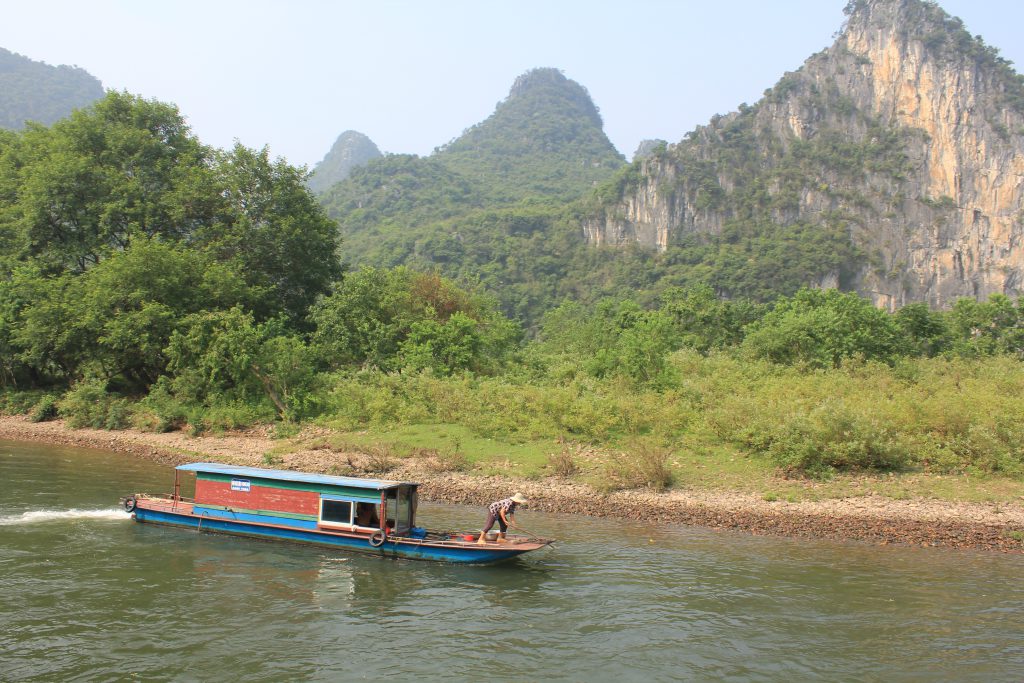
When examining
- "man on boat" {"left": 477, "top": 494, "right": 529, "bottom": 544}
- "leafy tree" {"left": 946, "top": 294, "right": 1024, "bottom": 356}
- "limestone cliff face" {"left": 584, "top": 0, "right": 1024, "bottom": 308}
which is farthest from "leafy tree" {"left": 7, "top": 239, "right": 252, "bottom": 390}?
"limestone cliff face" {"left": 584, "top": 0, "right": 1024, "bottom": 308}

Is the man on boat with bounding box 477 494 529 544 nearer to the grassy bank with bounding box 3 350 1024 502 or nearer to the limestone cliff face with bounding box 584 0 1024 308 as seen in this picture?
the grassy bank with bounding box 3 350 1024 502

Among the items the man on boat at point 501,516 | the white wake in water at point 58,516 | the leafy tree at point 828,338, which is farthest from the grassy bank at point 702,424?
the white wake in water at point 58,516

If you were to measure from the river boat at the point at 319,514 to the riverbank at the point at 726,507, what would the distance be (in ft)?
15.5

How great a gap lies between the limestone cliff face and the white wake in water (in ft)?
301

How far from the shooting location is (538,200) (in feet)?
473

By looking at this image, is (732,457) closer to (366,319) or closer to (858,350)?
(858,350)

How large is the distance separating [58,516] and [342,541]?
7.25m

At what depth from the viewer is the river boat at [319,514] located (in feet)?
49.5

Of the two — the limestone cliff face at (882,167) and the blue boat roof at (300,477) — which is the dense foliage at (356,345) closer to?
the blue boat roof at (300,477)

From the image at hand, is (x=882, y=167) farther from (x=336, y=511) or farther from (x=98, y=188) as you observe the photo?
(x=336, y=511)

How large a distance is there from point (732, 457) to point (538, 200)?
126 m

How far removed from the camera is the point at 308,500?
16516mm

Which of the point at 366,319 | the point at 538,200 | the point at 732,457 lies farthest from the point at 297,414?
the point at 538,200

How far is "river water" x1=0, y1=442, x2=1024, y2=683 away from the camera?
10734mm
